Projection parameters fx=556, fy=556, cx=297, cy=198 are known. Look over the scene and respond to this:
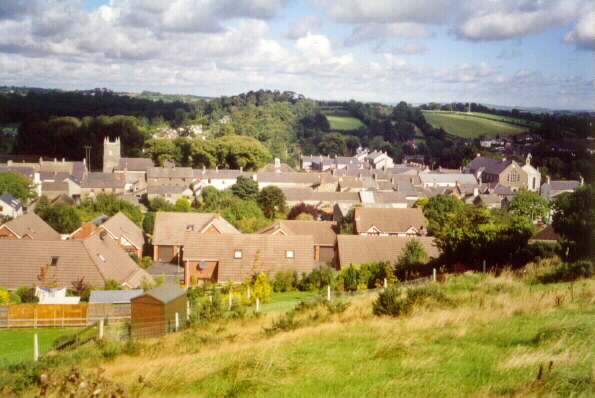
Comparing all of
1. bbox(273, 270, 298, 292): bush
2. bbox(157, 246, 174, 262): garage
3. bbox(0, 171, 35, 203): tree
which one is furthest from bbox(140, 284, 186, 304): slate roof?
bbox(0, 171, 35, 203): tree

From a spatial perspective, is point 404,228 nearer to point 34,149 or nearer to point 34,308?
point 34,308

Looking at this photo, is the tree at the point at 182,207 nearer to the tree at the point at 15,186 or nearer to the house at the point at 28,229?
the tree at the point at 15,186

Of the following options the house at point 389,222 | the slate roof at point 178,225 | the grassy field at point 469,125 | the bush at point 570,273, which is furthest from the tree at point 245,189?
the grassy field at point 469,125

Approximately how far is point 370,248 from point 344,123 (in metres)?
96.2

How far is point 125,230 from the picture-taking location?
3000 centimetres

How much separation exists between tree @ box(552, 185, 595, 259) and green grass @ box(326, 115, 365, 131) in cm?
9857

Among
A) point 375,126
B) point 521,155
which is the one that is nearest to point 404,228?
point 521,155

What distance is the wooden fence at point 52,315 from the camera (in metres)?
16.1

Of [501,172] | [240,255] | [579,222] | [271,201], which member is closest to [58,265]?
[240,255]

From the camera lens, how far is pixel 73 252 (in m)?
21.9

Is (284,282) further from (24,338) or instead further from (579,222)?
(579,222)

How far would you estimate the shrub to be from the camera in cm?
952

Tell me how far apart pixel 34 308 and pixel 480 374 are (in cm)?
1438

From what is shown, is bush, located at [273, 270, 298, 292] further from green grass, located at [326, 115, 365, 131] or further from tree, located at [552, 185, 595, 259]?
green grass, located at [326, 115, 365, 131]
